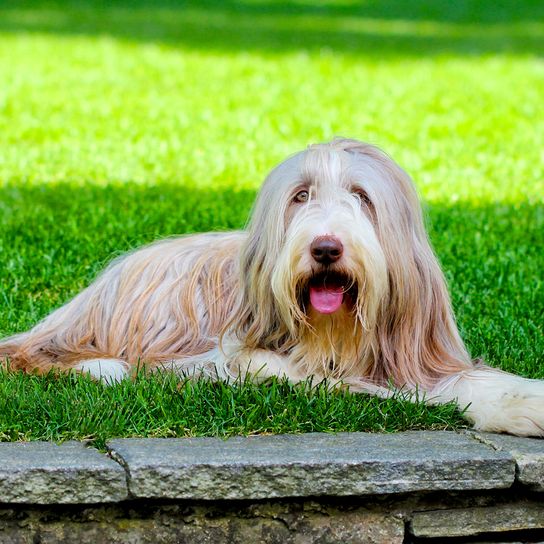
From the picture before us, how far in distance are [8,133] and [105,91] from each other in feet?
8.03

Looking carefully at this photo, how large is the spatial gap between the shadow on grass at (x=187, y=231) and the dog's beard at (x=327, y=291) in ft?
3.79

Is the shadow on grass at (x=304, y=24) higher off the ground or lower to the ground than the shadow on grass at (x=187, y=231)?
higher

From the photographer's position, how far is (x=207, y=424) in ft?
14.2

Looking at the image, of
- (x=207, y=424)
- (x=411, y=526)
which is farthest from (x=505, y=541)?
(x=207, y=424)

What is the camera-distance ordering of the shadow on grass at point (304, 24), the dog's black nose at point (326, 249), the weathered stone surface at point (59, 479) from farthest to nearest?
the shadow on grass at point (304, 24) → the dog's black nose at point (326, 249) → the weathered stone surface at point (59, 479)

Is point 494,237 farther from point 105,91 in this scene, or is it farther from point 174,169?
point 105,91

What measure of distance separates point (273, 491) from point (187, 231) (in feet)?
12.8

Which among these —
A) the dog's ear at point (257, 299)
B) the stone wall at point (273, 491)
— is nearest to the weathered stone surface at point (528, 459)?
the stone wall at point (273, 491)

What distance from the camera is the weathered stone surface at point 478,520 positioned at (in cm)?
405

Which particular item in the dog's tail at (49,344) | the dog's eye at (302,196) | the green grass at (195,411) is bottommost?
the dog's tail at (49,344)

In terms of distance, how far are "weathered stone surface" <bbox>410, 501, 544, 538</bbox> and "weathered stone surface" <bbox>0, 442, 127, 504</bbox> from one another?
1.01 meters

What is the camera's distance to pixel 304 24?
2253cm

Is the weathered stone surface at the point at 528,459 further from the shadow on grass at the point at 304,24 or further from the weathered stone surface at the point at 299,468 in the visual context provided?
the shadow on grass at the point at 304,24

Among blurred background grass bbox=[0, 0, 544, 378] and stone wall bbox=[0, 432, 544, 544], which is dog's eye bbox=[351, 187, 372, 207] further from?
blurred background grass bbox=[0, 0, 544, 378]
